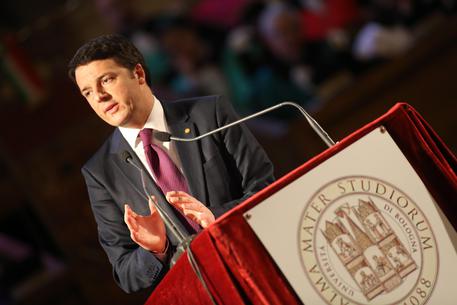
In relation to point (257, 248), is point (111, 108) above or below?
above

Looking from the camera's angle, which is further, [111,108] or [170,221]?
[111,108]

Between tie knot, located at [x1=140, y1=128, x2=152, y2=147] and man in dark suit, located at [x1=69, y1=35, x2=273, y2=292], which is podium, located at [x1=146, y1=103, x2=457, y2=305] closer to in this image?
man in dark suit, located at [x1=69, y1=35, x2=273, y2=292]

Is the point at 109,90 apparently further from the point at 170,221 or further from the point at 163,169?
the point at 170,221

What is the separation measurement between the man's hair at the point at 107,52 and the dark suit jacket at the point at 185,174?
0.50 feet

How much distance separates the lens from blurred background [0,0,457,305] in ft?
12.0

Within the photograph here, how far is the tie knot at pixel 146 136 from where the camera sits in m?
1.96

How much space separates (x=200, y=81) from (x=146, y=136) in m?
2.52

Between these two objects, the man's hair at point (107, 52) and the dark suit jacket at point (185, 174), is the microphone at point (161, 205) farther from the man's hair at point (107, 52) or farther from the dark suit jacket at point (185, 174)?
the man's hair at point (107, 52)

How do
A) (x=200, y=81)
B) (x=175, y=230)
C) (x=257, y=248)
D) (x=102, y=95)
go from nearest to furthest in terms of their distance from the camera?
(x=257, y=248) < (x=175, y=230) < (x=102, y=95) < (x=200, y=81)

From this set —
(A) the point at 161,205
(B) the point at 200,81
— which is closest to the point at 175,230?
(A) the point at 161,205

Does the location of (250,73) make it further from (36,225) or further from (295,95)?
(36,225)

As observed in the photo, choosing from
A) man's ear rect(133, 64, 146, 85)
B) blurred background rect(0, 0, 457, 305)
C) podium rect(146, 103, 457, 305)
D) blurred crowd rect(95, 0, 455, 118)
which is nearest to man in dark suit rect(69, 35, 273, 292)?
man's ear rect(133, 64, 146, 85)

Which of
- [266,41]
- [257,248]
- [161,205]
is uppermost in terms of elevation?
[266,41]

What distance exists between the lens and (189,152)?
198 centimetres
